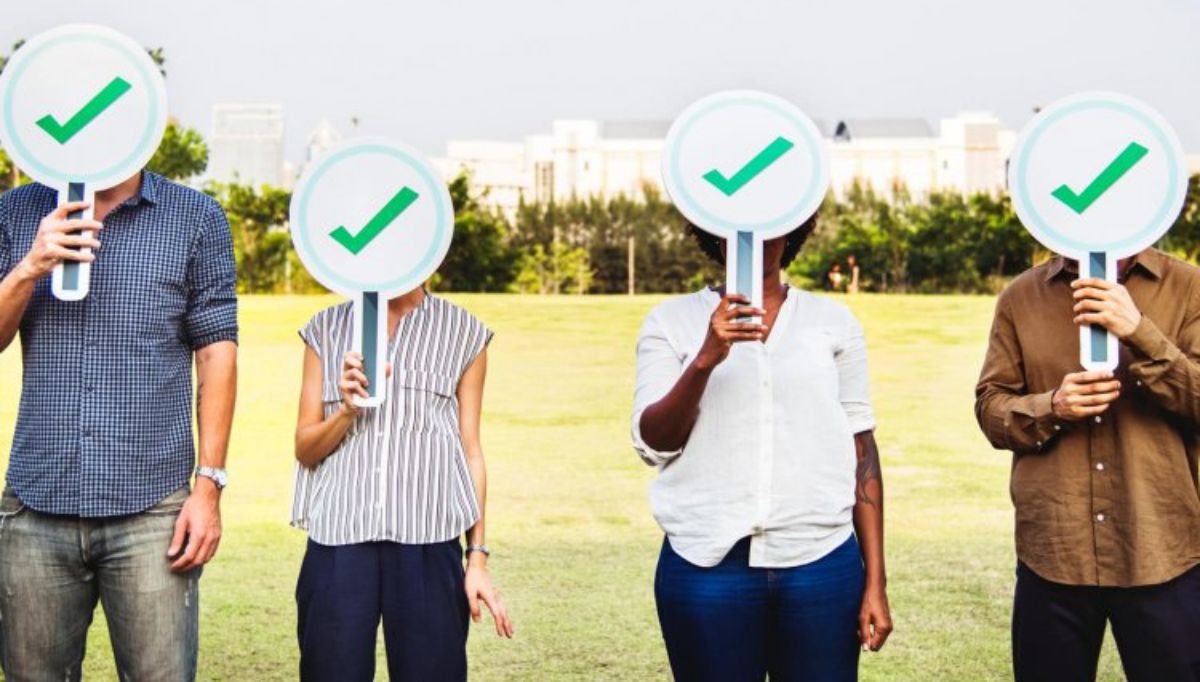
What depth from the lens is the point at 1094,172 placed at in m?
2.40

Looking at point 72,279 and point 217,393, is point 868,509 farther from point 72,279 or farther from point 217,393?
point 72,279

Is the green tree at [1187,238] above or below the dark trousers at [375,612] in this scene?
above

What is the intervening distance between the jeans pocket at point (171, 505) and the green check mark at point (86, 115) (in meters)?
0.61

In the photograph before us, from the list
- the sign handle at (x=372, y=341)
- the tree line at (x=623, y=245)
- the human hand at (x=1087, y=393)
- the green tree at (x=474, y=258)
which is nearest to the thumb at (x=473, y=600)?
the sign handle at (x=372, y=341)

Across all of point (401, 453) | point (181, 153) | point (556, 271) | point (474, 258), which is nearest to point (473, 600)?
point (401, 453)

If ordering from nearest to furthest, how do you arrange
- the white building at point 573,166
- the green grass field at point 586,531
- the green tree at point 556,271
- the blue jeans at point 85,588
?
the blue jeans at point 85,588
the green grass field at point 586,531
the green tree at point 556,271
the white building at point 573,166

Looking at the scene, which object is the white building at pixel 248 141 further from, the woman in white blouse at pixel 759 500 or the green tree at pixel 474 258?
the woman in white blouse at pixel 759 500

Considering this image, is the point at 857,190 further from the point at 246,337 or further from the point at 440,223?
the point at 440,223

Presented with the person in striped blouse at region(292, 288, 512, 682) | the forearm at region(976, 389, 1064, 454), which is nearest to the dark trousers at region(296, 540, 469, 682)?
the person in striped blouse at region(292, 288, 512, 682)

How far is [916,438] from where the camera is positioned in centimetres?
1056

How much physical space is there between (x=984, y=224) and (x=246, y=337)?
17560 millimetres

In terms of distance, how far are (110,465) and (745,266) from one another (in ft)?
3.52

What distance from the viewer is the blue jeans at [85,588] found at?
232 cm

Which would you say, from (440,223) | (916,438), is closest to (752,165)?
(440,223)
